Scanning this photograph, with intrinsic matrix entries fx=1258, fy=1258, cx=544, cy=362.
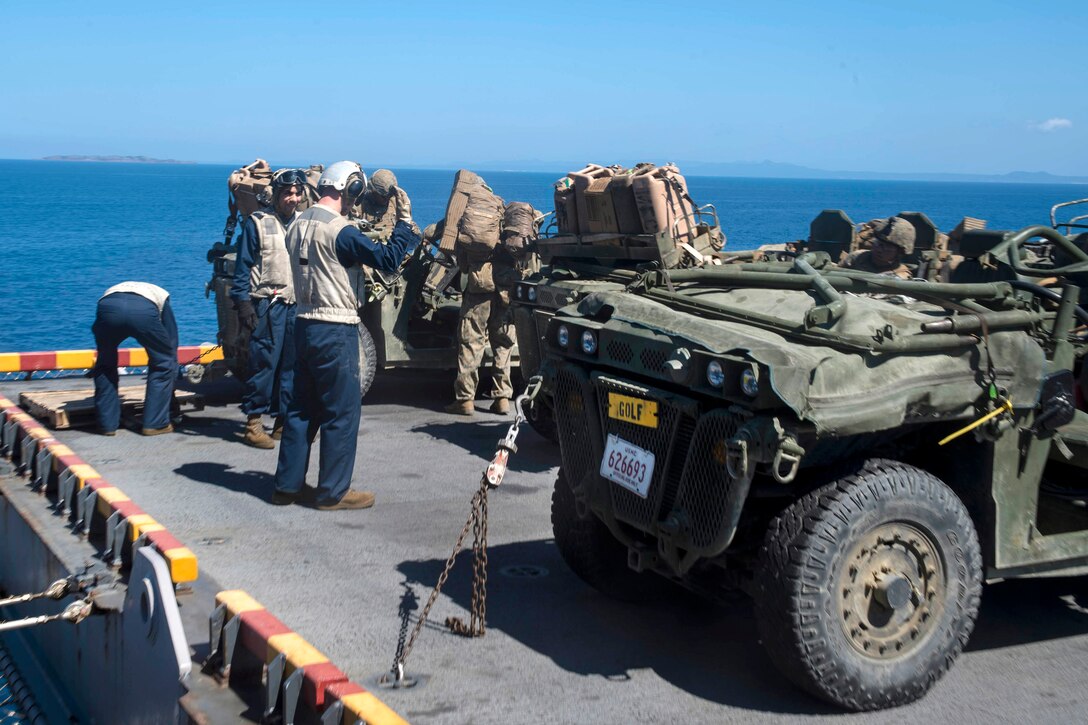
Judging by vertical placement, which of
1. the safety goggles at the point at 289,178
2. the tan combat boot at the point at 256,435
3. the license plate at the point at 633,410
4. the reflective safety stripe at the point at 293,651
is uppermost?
the safety goggles at the point at 289,178

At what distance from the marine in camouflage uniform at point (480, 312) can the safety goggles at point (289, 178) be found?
5.41 ft

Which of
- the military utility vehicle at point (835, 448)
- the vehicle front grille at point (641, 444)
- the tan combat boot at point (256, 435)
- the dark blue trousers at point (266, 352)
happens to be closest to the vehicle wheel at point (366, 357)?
the dark blue trousers at point (266, 352)

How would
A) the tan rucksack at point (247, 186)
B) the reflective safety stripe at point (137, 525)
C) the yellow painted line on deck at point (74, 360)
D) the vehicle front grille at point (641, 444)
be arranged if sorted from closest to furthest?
the vehicle front grille at point (641, 444) → the reflective safety stripe at point (137, 525) → the tan rucksack at point (247, 186) → the yellow painted line on deck at point (74, 360)

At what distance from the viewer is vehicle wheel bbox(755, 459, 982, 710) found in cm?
466

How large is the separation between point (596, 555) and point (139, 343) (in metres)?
4.98

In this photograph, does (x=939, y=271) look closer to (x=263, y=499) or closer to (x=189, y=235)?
(x=263, y=499)

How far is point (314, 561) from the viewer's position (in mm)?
6676

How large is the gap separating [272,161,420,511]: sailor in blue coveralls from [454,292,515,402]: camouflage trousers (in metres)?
2.89

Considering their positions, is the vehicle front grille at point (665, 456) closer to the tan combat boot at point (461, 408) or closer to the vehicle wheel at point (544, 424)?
the vehicle wheel at point (544, 424)

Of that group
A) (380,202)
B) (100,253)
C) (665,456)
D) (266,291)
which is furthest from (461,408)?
(100,253)

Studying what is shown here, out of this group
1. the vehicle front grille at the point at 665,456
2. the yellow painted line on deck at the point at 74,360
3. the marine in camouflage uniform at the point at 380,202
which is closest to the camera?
the vehicle front grille at the point at 665,456

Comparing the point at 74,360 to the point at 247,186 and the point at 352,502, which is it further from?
the point at 352,502

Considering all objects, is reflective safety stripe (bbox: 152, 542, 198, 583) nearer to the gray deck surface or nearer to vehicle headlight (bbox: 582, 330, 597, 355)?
the gray deck surface

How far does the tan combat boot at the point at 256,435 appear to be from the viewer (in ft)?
31.1
